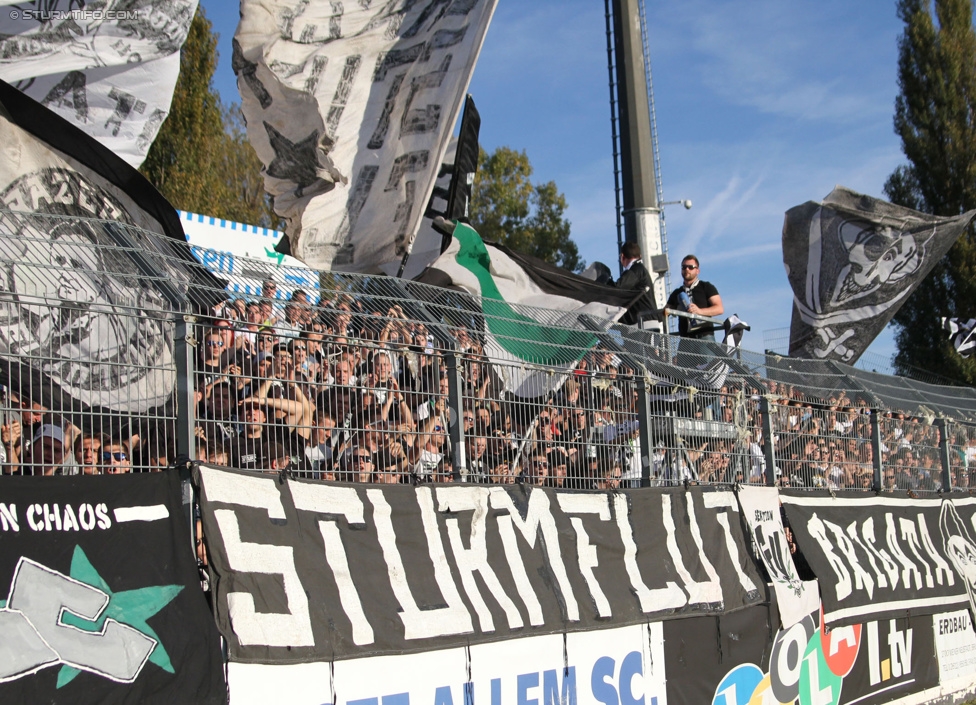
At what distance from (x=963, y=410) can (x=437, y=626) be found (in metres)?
8.82

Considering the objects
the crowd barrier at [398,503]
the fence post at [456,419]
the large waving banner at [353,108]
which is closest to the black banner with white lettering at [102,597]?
the crowd barrier at [398,503]

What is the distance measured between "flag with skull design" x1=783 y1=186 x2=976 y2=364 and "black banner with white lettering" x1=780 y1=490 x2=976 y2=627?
2.98 m

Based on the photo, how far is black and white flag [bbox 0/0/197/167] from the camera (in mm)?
8047

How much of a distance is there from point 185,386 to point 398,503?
1.50m

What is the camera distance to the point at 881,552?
10.2m

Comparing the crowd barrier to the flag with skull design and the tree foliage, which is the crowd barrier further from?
the tree foliage

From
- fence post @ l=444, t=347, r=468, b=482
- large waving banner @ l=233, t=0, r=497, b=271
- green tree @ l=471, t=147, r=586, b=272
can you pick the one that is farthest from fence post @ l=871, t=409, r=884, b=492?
green tree @ l=471, t=147, r=586, b=272

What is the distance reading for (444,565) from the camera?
6305mm

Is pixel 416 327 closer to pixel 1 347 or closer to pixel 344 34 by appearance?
pixel 1 347

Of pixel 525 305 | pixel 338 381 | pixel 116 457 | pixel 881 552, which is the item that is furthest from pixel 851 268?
pixel 116 457

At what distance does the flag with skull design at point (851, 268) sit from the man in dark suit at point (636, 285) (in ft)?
12.9

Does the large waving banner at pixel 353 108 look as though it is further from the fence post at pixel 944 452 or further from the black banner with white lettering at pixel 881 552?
the fence post at pixel 944 452

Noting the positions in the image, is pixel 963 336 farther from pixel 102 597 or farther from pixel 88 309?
pixel 102 597

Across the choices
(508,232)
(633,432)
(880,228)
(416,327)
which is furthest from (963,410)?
(508,232)
